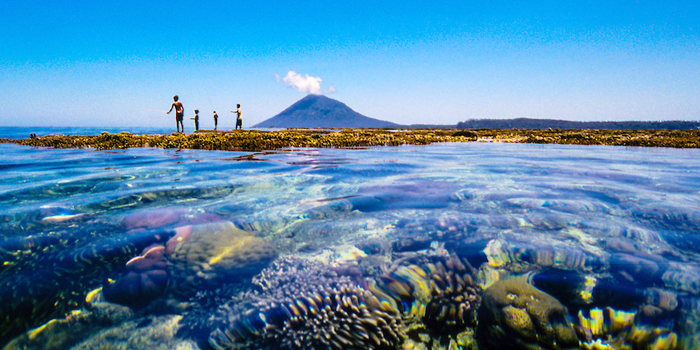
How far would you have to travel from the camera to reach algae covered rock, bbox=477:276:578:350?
6.06 ft

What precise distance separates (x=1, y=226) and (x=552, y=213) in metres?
6.42

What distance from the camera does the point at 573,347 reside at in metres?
1.81

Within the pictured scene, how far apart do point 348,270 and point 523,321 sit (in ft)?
4.15

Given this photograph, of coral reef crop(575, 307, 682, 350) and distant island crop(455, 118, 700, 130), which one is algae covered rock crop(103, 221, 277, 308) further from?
distant island crop(455, 118, 700, 130)

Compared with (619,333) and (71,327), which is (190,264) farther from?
(619,333)

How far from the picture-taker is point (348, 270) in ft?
8.27

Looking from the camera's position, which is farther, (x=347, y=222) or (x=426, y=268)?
(x=347, y=222)

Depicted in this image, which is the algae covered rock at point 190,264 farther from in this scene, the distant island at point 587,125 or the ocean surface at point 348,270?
the distant island at point 587,125

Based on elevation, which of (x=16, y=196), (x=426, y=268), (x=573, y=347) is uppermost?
(x=16, y=196)

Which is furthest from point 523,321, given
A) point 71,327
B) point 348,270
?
point 71,327

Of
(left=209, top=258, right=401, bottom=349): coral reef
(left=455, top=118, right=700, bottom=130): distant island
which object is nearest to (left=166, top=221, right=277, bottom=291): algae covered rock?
(left=209, top=258, right=401, bottom=349): coral reef

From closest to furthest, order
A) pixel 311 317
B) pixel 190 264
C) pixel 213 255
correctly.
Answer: pixel 311 317
pixel 190 264
pixel 213 255

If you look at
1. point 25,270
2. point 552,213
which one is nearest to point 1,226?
point 25,270

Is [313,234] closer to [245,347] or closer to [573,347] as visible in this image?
[245,347]
